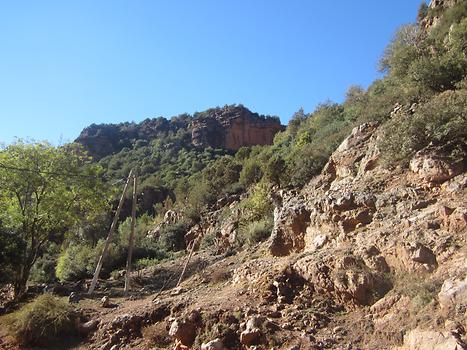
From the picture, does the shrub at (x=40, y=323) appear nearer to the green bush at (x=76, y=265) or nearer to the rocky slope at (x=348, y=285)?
the rocky slope at (x=348, y=285)

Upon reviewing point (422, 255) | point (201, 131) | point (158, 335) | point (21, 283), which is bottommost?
point (158, 335)

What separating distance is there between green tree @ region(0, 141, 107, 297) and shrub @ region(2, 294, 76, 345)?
5.22m

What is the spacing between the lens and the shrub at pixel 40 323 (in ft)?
29.3

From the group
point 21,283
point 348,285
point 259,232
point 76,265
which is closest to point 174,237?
point 76,265

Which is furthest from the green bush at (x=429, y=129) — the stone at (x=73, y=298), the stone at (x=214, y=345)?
the stone at (x=73, y=298)

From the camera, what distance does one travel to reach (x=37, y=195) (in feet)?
48.9

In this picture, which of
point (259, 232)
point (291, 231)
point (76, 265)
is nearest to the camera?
point (291, 231)

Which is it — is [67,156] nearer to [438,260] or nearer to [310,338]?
[310,338]

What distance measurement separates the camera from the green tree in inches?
566

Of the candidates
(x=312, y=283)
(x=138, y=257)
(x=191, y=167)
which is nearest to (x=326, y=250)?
(x=312, y=283)

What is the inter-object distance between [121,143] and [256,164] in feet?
166

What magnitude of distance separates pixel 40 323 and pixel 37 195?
711 cm

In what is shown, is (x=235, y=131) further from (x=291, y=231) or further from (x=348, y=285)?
(x=348, y=285)

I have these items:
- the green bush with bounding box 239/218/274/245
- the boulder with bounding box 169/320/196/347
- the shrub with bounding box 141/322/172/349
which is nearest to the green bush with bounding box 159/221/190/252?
the green bush with bounding box 239/218/274/245
